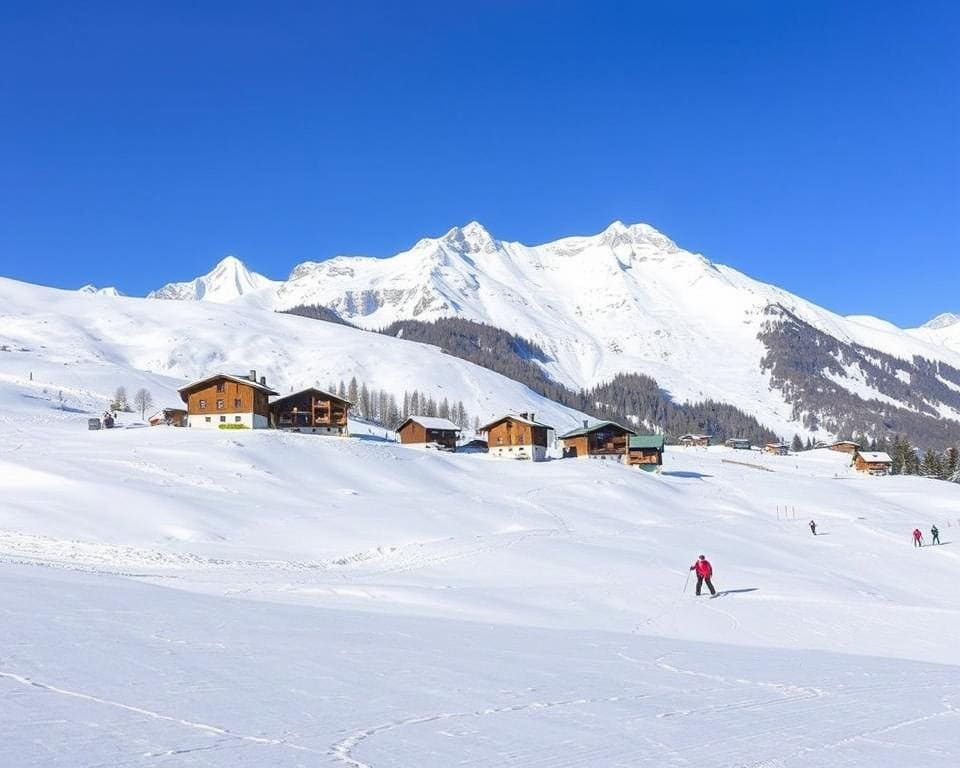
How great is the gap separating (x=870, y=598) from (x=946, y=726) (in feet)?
79.0

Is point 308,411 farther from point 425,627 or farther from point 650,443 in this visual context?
point 425,627

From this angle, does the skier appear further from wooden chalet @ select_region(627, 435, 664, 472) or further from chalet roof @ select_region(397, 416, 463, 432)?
wooden chalet @ select_region(627, 435, 664, 472)

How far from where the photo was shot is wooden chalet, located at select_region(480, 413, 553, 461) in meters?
98.1

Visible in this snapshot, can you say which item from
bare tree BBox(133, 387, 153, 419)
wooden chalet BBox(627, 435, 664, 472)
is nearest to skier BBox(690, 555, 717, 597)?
wooden chalet BBox(627, 435, 664, 472)

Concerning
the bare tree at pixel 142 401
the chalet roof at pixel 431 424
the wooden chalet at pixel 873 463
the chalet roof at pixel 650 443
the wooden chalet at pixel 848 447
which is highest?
the bare tree at pixel 142 401

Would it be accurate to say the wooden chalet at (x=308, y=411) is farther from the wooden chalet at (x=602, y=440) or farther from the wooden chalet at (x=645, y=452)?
the wooden chalet at (x=645, y=452)

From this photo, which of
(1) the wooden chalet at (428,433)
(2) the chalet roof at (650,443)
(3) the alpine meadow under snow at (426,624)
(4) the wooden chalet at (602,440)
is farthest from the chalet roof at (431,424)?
(3) the alpine meadow under snow at (426,624)

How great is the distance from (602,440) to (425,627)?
9037cm

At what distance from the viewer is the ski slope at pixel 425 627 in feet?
28.3

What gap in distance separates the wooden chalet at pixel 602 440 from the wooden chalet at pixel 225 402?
4257 cm

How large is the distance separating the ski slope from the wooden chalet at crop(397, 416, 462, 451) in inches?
1558

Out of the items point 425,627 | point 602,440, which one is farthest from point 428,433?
point 425,627

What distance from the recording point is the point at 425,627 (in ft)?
58.1

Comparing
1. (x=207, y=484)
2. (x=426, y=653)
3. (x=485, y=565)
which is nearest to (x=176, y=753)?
(x=426, y=653)
